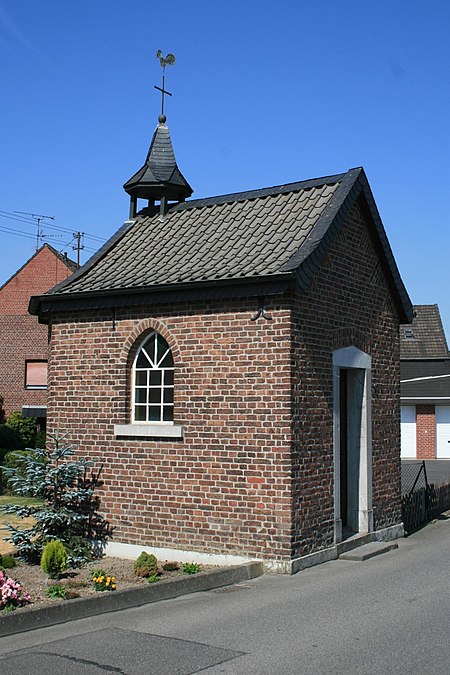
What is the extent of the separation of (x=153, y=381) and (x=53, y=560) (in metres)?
2.97

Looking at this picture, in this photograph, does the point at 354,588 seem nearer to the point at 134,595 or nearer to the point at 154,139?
the point at 134,595

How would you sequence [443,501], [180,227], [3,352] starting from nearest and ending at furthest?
[180,227] < [443,501] < [3,352]

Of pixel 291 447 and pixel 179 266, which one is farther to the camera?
pixel 179 266

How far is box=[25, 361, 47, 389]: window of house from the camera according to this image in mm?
39125

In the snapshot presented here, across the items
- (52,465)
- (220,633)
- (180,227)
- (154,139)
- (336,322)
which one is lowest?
(220,633)

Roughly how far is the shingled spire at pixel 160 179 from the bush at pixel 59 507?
4921 millimetres

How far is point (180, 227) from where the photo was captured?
1376 centimetres

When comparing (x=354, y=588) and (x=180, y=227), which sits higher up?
(x=180, y=227)

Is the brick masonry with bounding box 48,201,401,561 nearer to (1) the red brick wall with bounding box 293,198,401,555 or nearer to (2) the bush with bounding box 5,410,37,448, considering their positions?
(1) the red brick wall with bounding box 293,198,401,555

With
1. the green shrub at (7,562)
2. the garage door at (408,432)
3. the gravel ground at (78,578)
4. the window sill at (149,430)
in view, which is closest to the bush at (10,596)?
the gravel ground at (78,578)

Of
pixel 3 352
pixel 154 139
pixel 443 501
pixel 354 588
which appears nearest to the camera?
pixel 354 588

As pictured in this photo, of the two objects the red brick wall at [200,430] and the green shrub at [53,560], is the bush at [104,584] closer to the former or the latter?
the green shrub at [53,560]

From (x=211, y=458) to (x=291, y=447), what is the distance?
1219mm

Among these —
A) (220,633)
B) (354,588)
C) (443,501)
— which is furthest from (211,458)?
(443,501)
